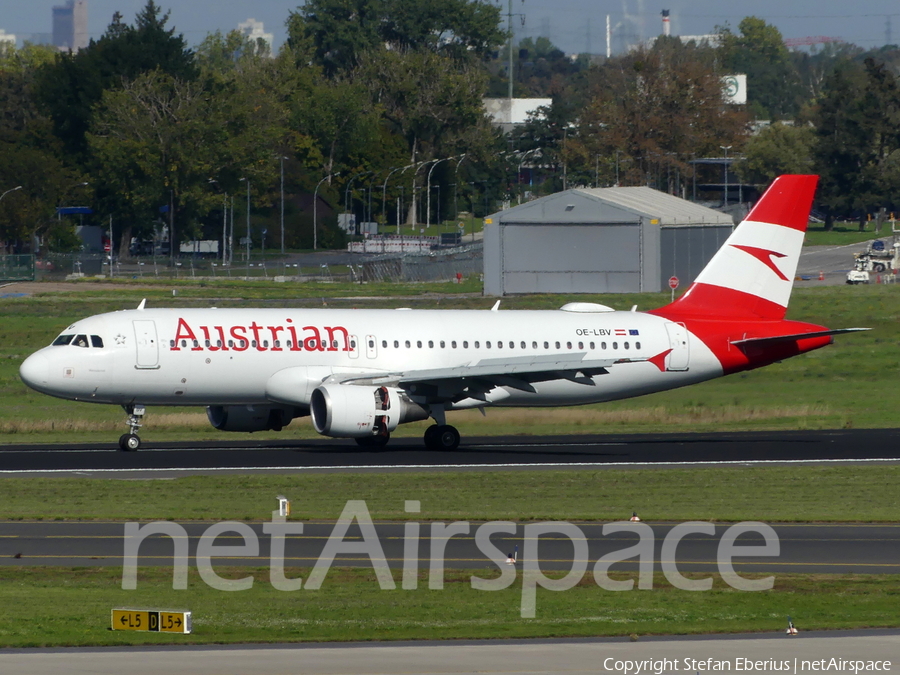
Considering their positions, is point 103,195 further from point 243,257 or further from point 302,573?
point 302,573

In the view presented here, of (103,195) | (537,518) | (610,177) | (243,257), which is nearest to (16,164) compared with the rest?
(103,195)

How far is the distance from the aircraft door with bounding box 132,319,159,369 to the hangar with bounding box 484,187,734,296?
2493 inches

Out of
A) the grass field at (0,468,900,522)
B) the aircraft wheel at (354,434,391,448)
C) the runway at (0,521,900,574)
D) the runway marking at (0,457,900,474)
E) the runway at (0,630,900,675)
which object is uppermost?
the runway at (0,630,900,675)

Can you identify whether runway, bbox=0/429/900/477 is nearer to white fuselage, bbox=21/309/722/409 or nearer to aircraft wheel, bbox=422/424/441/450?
aircraft wheel, bbox=422/424/441/450

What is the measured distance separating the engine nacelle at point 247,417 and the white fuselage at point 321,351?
0.83 metres

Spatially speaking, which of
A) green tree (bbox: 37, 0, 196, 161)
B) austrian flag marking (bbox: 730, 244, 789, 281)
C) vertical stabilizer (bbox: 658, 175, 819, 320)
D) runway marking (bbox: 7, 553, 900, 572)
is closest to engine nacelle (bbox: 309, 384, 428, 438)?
vertical stabilizer (bbox: 658, 175, 819, 320)

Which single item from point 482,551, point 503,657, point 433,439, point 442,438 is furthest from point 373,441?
point 503,657

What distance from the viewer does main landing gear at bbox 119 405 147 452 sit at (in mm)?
40469

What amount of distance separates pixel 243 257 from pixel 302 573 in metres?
135

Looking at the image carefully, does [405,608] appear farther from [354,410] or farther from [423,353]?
[423,353]

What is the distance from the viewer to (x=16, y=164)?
151 meters

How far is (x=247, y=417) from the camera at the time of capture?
42.8 m

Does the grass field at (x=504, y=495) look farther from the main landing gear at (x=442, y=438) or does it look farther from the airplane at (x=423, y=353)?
the main landing gear at (x=442, y=438)

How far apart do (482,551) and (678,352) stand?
22.6 meters
